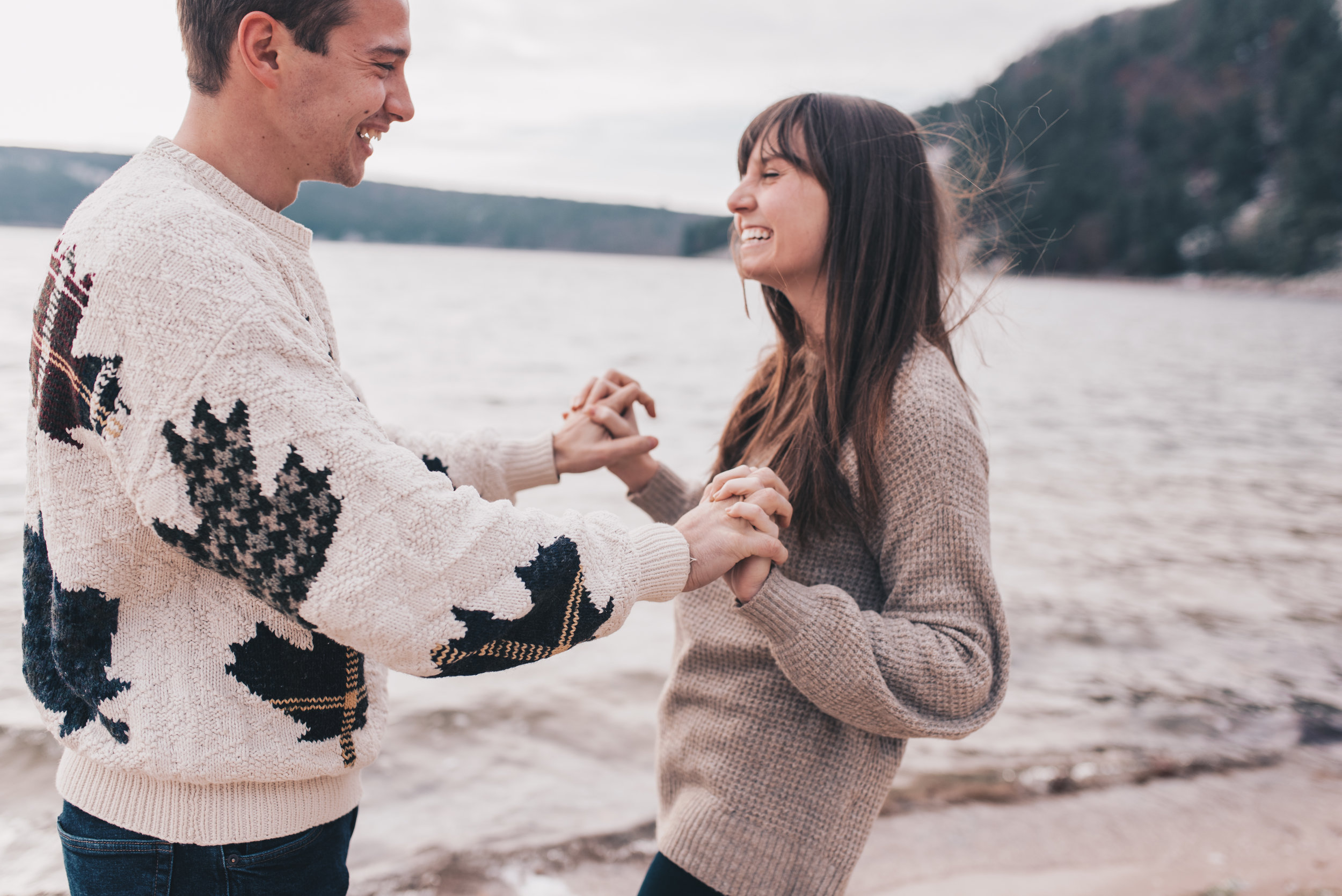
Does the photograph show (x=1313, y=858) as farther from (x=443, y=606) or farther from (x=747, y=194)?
(x=443, y=606)

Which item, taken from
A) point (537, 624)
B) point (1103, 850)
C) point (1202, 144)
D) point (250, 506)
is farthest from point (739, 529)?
point (1202, 144)

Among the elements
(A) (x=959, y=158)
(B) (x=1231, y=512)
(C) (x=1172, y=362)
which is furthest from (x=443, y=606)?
(C) (x=1172, y=362)

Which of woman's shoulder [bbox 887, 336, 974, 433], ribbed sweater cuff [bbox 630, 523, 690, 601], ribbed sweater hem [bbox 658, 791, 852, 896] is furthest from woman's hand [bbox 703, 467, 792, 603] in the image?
ribbed sweater hem [bbox 658, 791, 852, 896]

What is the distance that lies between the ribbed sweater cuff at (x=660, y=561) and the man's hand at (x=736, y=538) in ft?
0.15

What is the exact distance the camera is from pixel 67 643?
4.36 feet

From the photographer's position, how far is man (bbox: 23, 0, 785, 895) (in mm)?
1143

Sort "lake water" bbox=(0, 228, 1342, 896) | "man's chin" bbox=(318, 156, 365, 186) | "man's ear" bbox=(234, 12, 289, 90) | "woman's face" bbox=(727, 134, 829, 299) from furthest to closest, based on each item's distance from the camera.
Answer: "lake water" bbox=(0, 228, 1342, 896) < "woman's face" bbox=(727, 134, 829, 299) < "man's chin" bbox=(318, 156, 365, 186) < "man's ear" bbox=(234, 12, 289, 90)

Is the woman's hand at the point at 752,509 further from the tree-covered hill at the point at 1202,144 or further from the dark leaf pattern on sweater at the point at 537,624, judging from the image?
the tree-covered hill at the point at 1202,144

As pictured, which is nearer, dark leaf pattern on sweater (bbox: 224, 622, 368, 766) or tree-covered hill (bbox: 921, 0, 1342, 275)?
dark leaf pattern on sweater (bbox: 224, 622, 368, 766)

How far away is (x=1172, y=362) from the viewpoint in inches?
992

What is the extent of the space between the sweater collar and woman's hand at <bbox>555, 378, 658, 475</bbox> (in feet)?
3.54

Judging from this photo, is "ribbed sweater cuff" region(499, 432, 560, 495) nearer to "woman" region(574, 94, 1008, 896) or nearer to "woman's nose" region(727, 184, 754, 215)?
"woman" region(574, 94, 1008, 896)

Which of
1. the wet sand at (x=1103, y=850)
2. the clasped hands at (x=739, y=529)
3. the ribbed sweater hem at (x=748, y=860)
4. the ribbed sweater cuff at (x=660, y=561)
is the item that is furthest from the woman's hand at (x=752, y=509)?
the wet sand at (x=1103, y=850)

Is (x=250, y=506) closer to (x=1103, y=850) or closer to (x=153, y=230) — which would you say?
(x=153, y=230)
